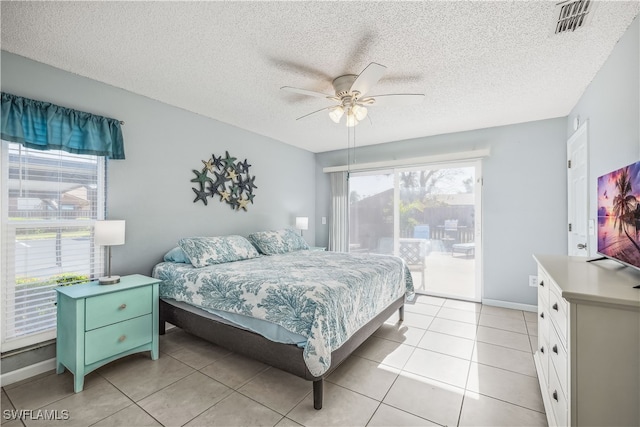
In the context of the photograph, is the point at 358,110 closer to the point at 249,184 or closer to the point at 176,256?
the point at 249,184

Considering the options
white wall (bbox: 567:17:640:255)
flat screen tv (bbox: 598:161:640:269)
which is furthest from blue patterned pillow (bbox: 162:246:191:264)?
white wall (bbox: 567:17:640:255)

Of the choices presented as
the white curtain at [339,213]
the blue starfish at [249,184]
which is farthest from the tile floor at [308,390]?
the white curtain at [339,213]

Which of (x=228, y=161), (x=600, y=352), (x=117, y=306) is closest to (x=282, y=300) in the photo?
(x=117, y=306)

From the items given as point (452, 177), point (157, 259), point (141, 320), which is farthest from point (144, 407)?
point (452, 177)

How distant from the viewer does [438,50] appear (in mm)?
2102

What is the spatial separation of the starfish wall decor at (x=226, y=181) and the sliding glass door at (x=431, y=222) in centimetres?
210

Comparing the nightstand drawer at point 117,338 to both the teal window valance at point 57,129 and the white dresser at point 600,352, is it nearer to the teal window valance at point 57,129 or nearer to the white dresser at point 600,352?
the teal window valance at point 57,129

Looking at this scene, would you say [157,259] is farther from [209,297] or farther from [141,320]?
[209,297]

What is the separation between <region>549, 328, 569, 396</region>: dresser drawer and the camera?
4.16 feet

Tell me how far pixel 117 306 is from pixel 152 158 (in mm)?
1571

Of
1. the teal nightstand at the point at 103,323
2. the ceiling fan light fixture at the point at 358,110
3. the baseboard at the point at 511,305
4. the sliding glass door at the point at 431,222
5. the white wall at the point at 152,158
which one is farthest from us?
the sliding glass door at the point at 431,222

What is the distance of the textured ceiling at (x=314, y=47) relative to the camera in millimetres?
1718

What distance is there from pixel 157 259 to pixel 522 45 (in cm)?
378

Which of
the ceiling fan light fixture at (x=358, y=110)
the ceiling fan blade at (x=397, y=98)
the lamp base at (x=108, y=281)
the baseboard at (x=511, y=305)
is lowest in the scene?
the baseboard at (x=511, y=305)
